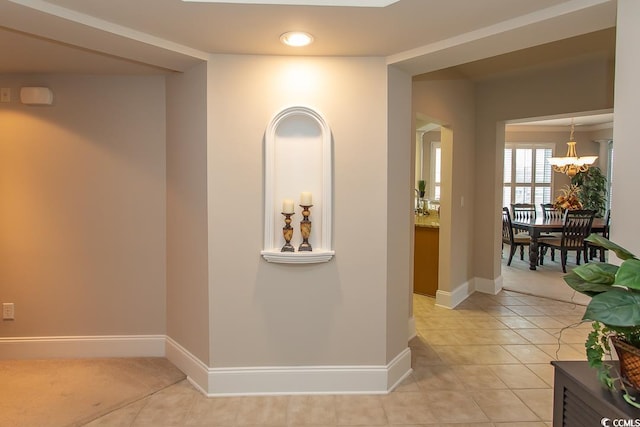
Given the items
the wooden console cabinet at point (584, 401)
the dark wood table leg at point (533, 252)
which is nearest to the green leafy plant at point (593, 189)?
the dark wood table leg at point (533, 252)

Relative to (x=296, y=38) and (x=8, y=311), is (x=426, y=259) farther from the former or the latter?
(x=8, y=311)

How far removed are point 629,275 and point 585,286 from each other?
232mm

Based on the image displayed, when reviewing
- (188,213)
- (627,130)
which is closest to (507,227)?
(627,130)

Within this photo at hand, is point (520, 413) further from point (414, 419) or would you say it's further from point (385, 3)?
point (385, 3)

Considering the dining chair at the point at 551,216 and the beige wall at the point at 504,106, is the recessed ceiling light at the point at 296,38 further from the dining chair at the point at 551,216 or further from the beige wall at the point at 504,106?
the dining chair at the point at 551,216

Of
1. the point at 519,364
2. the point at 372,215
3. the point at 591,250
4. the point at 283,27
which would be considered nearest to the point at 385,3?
the point at 283,27

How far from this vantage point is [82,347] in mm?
3250

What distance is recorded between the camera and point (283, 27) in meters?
2.18

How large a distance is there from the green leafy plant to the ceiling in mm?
7457

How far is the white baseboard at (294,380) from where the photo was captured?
2713 millimetres

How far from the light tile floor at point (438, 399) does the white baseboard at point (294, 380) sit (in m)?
0.05

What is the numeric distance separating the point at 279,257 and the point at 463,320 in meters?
2.41

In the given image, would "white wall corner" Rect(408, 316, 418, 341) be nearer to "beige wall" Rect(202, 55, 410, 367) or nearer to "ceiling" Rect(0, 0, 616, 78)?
"beige wall" Rect(202, 55, 410, 367)

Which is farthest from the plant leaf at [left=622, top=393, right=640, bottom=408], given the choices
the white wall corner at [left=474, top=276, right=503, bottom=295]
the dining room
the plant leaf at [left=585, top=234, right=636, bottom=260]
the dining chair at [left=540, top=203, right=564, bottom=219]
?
the dining chair at [left=540, top=203, right=564, bottom=219]
